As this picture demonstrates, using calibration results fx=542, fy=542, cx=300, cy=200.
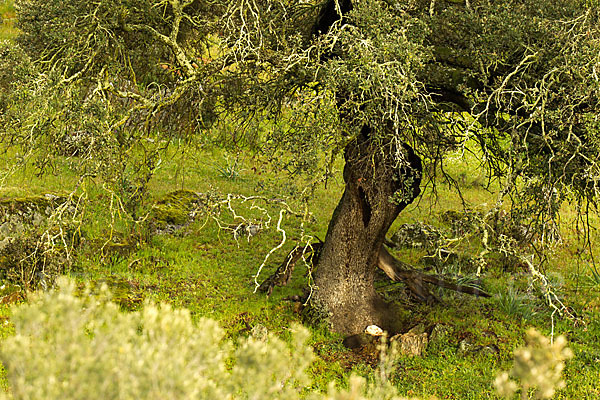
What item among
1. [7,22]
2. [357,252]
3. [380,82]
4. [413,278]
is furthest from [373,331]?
[7,22]

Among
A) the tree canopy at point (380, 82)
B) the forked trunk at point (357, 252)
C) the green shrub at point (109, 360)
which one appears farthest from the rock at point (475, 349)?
the green shrub at point (109, 360)

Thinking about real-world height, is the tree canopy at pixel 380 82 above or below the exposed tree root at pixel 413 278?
above

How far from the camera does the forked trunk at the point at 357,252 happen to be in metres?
9.55

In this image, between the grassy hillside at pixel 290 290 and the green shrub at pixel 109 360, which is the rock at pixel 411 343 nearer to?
the grassy hillside at pixel 290 290

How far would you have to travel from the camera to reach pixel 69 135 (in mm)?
8359

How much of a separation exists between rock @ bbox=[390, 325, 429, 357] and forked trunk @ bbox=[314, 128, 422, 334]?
82cm

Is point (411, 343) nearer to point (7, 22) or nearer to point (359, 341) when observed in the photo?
point (359, 341)

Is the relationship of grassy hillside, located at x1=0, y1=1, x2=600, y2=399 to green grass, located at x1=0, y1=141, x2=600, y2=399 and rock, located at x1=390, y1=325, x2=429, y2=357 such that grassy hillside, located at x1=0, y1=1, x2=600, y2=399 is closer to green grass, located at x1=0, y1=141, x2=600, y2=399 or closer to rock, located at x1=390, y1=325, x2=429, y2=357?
green grass, located at x1=0, y1=141, x2=600, y2=399

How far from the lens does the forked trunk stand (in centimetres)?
955

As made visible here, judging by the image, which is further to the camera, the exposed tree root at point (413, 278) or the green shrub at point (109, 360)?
the exposed tree root at point (413, 278)

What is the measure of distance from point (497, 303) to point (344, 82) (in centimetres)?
646

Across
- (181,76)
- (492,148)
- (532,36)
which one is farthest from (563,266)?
(181,76)

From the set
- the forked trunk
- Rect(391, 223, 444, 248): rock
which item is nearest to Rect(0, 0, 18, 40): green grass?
Rect(391, 223, 444, 248): rock

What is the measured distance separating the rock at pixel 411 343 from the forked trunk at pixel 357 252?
82cm
